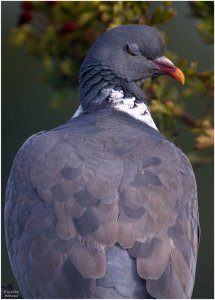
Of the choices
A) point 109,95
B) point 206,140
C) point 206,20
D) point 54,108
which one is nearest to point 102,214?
point 206,140

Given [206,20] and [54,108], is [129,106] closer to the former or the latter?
[206,20]

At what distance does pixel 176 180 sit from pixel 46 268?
888mm

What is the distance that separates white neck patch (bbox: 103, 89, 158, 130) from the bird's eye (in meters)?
0.27

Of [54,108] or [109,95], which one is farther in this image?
[54,108]

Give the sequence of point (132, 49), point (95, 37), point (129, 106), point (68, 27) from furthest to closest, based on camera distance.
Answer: point (95, 37), point (68, 27), point (132, 49), point (129, 106)

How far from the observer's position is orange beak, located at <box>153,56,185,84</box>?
24.1 feet

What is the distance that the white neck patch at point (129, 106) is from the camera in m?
7.32

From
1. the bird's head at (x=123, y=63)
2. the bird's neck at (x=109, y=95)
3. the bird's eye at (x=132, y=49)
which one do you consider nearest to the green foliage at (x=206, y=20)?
the bird's head at (x=123, y=63)

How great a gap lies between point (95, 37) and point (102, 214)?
224 centimetres

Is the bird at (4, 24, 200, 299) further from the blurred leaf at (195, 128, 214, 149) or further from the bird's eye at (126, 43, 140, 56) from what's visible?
the bird's eye at (126, 43, 140, 56)

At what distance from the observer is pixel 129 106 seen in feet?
24.1

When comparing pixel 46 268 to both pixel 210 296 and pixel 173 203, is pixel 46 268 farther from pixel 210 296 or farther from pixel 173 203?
pixel 210 296

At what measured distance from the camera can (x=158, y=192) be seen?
20.8 ft

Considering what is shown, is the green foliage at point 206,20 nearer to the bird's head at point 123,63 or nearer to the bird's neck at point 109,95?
the bird's head at point 123,63
